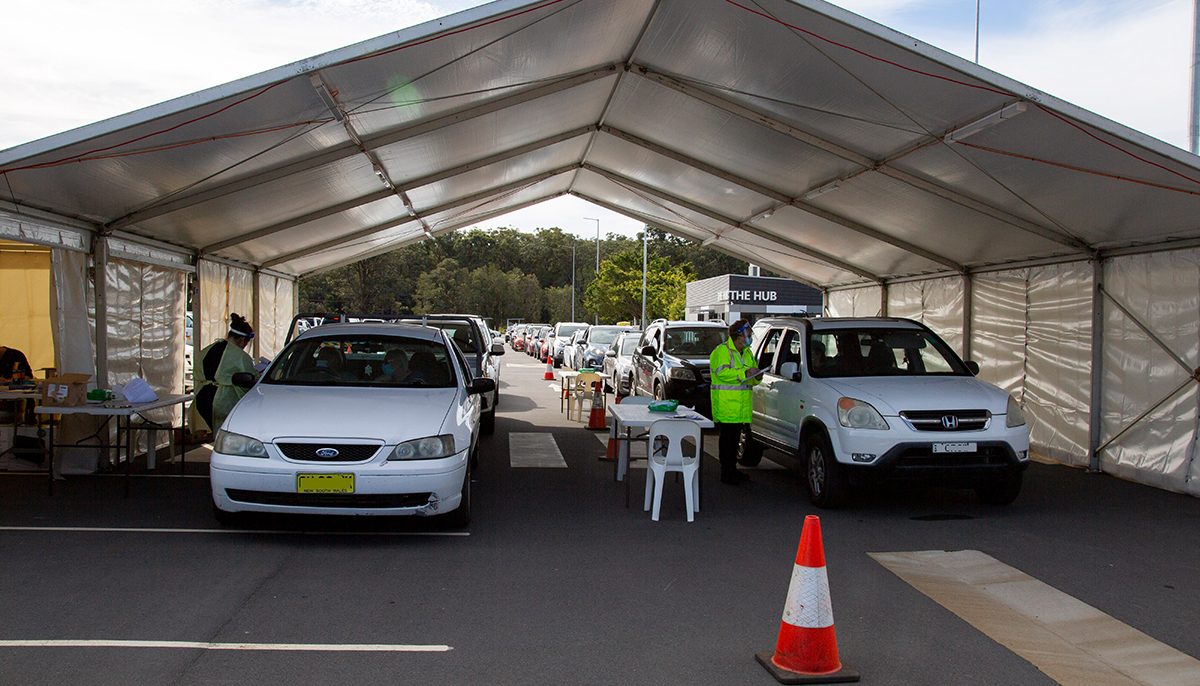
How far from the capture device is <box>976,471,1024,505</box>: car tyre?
9086 millimetres

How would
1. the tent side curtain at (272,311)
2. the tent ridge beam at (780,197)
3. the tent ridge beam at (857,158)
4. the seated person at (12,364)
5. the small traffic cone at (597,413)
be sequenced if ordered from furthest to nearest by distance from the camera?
the tent side curtain at (272,311) < the small traffic cone at (597,413) < the tent ridge beam at (780,197) < the seated person at (12,364) < the tent ridge beam at (857,158)

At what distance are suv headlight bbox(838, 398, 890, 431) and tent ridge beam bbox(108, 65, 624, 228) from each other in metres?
4.70

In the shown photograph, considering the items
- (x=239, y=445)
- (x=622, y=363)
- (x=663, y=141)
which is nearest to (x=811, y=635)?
(x=239, y=445)

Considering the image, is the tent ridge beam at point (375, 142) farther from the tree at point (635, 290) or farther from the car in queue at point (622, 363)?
the tree at point (635, 290)

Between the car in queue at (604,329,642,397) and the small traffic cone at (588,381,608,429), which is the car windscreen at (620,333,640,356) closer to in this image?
→ the car in queue at (604,329,642,397)

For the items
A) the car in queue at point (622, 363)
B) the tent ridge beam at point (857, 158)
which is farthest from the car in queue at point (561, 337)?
the tent ridge beam at point (857, 158)

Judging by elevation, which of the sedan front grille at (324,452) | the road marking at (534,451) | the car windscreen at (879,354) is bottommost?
the road marking at (534,451)

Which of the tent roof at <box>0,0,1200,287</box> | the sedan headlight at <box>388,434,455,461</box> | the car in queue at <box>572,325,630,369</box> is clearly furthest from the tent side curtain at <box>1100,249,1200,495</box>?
the car in queue at <box>572,325,630,369</box>

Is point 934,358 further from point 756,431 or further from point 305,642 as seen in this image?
point 305,642

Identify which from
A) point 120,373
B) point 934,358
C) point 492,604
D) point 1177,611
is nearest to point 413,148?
point 120,373

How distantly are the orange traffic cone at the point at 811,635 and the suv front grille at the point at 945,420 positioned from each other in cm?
423

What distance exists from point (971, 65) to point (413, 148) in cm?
694

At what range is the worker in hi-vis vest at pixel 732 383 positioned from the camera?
9789 millimetres

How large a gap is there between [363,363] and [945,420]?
17.8 feet
